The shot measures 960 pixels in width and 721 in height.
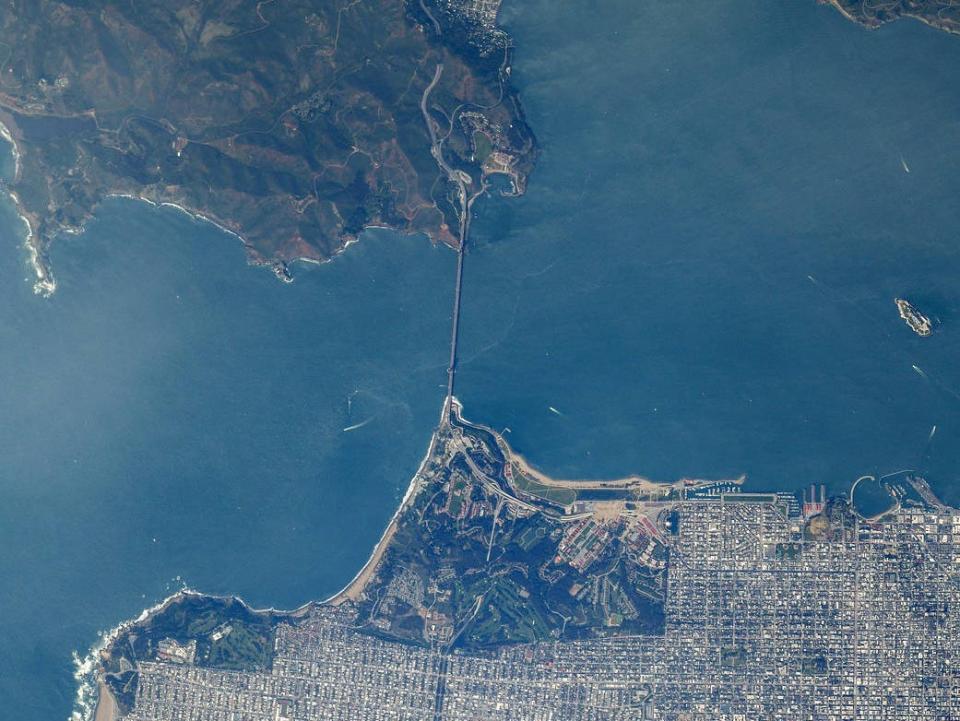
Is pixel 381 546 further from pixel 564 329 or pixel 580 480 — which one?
pixel 564 329

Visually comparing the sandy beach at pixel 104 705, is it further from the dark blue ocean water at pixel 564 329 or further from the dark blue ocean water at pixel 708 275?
the dark blue ocean water at pixel 708 275

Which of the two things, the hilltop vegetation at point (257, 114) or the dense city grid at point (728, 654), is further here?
the dense city grid at point (728, 654)

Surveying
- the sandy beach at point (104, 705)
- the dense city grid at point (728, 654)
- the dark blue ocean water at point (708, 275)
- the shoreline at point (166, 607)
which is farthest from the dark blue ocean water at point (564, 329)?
the dense city grid at point (728, 654)

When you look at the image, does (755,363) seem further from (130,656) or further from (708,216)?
(130,656)

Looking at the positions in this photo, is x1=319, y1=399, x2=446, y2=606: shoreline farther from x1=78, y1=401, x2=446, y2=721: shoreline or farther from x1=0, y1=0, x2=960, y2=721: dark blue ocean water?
x1=0, y1=0, x2=960, y2=721: dark blue ocean water

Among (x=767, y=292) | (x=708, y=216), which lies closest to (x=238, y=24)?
(x=708, y=216)

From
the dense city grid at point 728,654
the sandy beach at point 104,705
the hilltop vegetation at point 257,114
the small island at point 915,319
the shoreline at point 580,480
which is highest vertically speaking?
the hilltop vegetation at point 257,114
